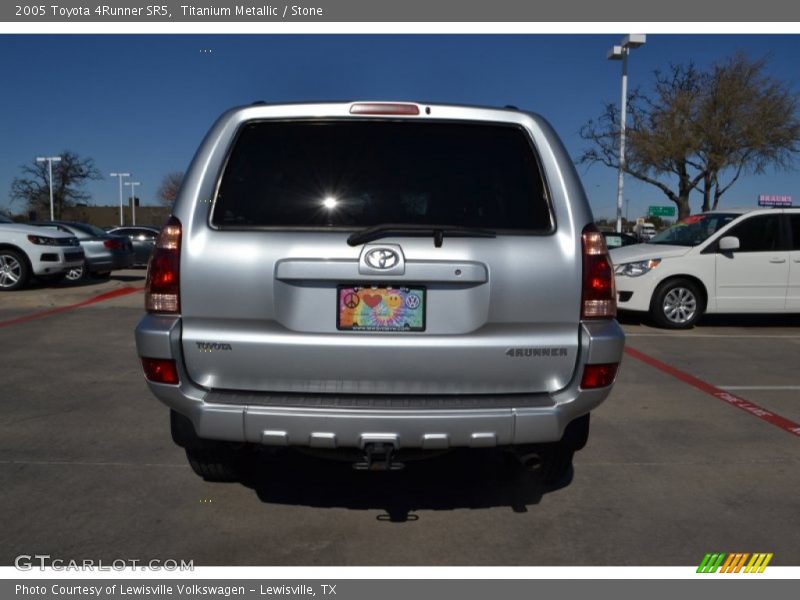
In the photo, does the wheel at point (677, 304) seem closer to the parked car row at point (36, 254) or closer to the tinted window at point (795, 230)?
the tinted window at point (795, 230)

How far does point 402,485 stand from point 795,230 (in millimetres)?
8416

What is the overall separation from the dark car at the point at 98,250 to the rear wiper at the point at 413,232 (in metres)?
13.4

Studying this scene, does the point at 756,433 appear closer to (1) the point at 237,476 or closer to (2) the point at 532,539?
(2) the point at 532,539

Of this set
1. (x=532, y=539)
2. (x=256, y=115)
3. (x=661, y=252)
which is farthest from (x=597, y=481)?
(x=661, y=252)

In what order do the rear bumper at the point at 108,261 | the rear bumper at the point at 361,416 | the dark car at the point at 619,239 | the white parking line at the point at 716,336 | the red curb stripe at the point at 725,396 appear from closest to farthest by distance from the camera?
1. the rear bumper at the point at 361,416
2. the red curb stripe at the point at 725,396
3. the white parking line at the point at 716,336
4. the rear bumper at the point at 108,261
5. the dark car at the point at 619,239

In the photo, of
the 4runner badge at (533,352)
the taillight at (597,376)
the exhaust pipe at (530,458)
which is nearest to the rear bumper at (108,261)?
the exhaust pipe at (530,458)

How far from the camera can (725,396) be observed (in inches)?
236

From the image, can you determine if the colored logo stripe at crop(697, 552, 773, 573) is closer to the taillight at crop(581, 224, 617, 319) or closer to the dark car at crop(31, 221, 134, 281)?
the taillight at crop(581, 224, 617, 319)

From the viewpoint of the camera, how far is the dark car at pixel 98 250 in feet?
50.3

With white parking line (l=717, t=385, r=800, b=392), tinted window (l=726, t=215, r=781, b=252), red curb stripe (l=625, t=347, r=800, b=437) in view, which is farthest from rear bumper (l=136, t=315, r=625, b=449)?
tinted window (l=726, t=215, r=781, b=252)

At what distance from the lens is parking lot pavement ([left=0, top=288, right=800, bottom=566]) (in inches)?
125

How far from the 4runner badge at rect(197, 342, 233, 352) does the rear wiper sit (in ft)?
2.19

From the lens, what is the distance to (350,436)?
2844 millimetres
